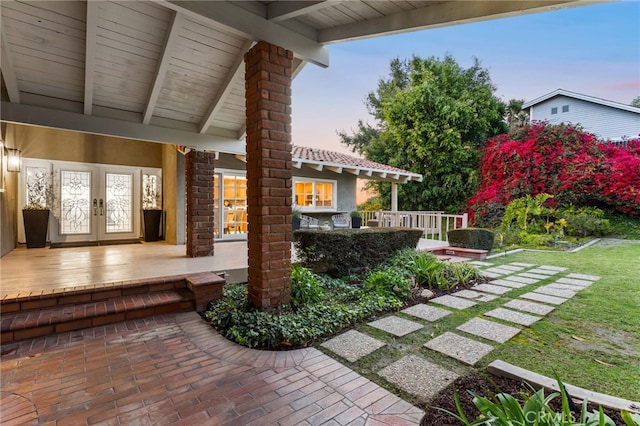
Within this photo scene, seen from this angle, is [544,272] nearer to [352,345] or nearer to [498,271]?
[498,271]

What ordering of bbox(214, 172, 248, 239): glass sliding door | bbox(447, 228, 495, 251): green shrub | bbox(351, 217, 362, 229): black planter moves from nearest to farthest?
bbox(447, 228, 495, 251): green shrub < bbox(214, 172, 248, 239): glass sliding door < bbox(351, 217, 362, 229): black planter

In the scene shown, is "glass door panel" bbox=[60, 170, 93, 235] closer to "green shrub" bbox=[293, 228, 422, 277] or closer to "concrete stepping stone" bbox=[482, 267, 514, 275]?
"green shrub" bbox=[293, 228, 422, 277]

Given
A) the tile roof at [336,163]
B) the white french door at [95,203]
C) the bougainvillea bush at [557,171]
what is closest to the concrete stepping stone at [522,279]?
the tile roof at [336,163]

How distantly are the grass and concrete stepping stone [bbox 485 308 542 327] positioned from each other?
9 cm

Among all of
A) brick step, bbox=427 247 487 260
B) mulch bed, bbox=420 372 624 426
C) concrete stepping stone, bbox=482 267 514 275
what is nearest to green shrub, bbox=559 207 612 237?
brick step, bbox=427 247 487 260

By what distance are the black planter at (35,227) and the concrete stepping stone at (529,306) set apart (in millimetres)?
9438

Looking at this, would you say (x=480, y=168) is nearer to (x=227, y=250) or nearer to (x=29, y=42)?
(x=227, y=250)

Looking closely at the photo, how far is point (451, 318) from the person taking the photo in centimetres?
353

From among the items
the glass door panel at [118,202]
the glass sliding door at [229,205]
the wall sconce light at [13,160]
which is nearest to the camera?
the wall sconce light at [13,160]

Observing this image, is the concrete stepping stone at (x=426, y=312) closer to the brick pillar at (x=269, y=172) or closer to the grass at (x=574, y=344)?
the grass at (x=574, y=344)

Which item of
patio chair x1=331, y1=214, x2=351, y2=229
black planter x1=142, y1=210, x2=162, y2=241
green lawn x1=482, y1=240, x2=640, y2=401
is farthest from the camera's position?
patio chair x1=331, y1=214, x2=351, y2=229

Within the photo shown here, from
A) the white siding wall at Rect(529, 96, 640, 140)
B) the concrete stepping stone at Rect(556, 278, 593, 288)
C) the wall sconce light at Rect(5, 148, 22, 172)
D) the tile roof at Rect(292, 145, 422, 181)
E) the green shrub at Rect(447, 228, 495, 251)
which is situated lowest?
the concrete stepping stone at Rect(556, 278, 593, 288)

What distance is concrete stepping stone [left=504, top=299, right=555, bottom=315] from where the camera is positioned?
3.69 meters

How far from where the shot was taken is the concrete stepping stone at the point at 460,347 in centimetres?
258
